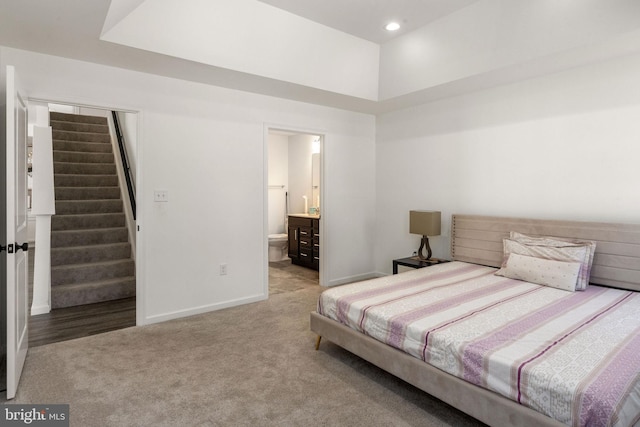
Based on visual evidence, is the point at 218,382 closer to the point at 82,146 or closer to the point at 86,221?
the point at 86,221

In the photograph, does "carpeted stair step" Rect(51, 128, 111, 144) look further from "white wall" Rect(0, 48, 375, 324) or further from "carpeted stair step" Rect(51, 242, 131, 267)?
"white wall" Rect(0, 48, 375, 324)

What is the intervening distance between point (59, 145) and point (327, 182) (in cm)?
438

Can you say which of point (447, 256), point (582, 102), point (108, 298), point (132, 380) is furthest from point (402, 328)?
point (108, 298)

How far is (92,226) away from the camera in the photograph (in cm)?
503

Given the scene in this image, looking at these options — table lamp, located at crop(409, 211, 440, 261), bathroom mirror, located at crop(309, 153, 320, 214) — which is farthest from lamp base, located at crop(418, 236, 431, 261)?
bathroom mirror, located at crop(309, 153, 320, 214)

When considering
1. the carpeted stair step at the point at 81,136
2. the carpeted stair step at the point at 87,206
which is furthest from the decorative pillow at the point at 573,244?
the carpeted stair step at the point at 81,136

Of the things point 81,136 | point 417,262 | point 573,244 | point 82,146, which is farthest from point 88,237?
point 573,244

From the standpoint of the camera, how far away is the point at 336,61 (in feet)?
13.0

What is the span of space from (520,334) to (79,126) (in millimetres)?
7120

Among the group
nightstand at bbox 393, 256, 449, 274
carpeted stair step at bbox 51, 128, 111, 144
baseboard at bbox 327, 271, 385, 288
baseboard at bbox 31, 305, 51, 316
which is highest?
carpeted stair step at bbox 51, 128, 111, 144

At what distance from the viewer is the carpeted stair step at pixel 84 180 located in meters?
5.32

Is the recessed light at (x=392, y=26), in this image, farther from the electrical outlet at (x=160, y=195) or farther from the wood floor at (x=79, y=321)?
the wood floor at (x=79, y=321)

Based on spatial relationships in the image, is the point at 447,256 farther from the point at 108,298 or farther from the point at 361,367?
the point at 108,298

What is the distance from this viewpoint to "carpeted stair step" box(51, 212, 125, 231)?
189 inches
